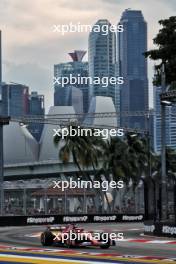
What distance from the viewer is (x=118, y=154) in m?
85.3

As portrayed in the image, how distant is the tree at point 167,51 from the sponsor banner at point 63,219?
64.0ft

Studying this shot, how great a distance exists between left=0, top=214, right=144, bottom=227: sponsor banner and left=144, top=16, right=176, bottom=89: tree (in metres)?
19.5

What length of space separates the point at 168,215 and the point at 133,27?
87.7 ft

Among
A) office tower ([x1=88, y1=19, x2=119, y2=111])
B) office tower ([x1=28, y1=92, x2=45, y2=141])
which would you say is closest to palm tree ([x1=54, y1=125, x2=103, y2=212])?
office tower ([x1=28, y1=92, x2=45, y2=141])

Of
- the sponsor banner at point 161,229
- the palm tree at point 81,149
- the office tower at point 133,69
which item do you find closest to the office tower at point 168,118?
the office tower at point 133,69

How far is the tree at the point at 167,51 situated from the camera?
4369 centimetres

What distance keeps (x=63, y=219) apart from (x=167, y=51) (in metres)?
22.1

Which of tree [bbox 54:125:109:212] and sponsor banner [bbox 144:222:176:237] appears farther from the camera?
tree [bbox 54:125:109:212]

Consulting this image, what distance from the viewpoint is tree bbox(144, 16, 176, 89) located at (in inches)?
1720

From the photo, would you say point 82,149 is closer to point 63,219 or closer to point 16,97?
point 63,219

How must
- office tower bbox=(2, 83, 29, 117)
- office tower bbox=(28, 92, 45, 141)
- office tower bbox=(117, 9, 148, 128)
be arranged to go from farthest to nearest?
office tower bbox=(2, 83, 29, 117), office tower bbox=(28, 92, 45, 141), office tower bbox=(117, 9, 148, 128)

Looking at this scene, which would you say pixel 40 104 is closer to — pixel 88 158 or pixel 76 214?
pixel 88 158

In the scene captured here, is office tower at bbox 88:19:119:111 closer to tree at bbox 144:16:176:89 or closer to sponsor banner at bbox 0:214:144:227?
tree at bbox 144:16:176:89

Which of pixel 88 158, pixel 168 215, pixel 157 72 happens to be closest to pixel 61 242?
pixel 168 215
